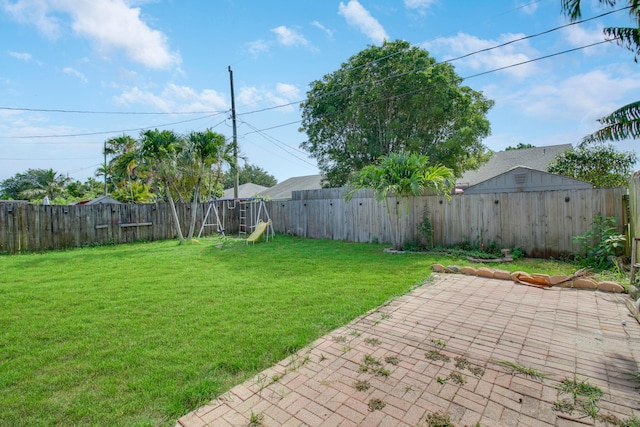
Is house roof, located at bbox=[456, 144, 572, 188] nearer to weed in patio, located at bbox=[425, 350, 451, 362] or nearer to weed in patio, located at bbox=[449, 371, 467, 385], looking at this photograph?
weed in patio, located at bbox=[425, 350, 451, 362]

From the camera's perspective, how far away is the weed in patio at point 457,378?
2.11 m

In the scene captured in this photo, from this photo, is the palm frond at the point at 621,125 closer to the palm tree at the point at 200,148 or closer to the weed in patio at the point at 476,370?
the weed in patio at the point at 476,370

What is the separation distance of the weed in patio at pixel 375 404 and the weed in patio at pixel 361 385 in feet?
0.40

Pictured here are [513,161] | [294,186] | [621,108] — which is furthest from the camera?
[294,186]

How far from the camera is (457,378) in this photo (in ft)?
7.06

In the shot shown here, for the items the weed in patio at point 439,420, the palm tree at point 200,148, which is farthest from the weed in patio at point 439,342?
the palm tree at point 200,148

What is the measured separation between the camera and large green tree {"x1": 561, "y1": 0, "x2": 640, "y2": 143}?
5.27m

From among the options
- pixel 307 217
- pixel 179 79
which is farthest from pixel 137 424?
pixel 179 79

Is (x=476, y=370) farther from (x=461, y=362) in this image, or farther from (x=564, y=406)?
(x=564, y=406)

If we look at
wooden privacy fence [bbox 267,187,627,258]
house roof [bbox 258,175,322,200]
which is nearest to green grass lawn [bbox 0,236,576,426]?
wooden privacy fence [bbox 267,187,627,258]

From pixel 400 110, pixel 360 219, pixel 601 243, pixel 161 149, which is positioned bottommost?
pixel 601 243

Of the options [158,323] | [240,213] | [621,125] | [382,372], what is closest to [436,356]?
[382,372]

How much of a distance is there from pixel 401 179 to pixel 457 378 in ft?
18.8

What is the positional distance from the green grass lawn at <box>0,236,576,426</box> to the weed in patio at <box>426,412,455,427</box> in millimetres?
1204
